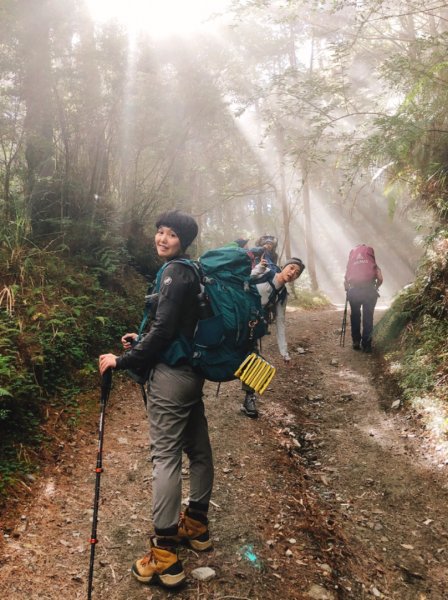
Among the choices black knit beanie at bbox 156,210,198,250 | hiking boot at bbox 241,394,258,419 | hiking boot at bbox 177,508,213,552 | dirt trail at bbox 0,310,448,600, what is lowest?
hiking boot at bbox 241,394,258,419

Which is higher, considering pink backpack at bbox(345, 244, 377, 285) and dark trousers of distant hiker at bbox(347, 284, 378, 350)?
pink backpack at bbox(345, 244, 377, 285)

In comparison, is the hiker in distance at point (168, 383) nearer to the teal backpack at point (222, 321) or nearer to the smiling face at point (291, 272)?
the teal backpack at point (222, 321)

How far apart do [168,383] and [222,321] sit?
0.60 m

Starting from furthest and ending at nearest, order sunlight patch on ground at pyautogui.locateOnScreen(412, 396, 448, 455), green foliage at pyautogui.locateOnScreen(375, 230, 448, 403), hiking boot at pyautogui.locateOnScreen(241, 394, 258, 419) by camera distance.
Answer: hiking boot at pyautogui.locateOnScreen(241, 394, 258, 419) → green foliage at pyautogui.locateOnScreen(375, 230, 448, 403) → sunlight patch on ground at pyautogui.locateOnScreen(412, 396, 448, 455)

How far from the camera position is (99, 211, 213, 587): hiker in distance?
2918 mm

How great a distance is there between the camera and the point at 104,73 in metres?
9.65

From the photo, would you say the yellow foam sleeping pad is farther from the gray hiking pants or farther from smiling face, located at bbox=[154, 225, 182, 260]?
smiling face, located at bbox=[154, 225, 182, 260]

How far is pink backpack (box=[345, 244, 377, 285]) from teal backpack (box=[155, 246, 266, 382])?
699 centimetres

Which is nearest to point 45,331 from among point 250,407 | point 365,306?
point 250,407

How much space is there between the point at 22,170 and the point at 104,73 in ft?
11.1

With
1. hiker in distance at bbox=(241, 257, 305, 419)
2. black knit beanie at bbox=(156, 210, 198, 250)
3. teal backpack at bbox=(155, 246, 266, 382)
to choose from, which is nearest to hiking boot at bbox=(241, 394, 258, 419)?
hiker in distance at bbox=(241, 257, 305, 419)

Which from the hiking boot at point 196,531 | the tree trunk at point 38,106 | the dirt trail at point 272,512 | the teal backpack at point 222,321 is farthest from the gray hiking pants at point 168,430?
the tree trunk at point 38,106

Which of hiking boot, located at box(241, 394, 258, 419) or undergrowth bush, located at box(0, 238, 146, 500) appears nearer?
undergrowth bush, located at box(0, 238, 146, 500)

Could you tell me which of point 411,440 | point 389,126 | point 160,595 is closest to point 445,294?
point 411,440
